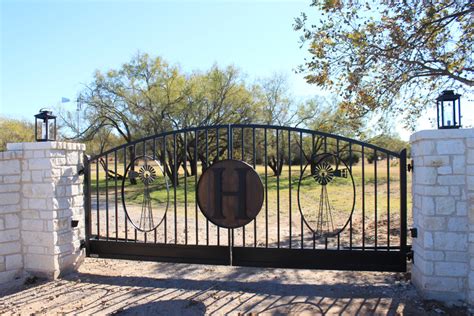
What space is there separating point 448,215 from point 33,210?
4.89 meters

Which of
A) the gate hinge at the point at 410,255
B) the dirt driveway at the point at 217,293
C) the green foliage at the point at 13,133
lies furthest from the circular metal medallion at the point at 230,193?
the green foliage at the point at 13,133

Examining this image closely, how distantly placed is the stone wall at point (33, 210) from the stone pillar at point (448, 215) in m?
4.37

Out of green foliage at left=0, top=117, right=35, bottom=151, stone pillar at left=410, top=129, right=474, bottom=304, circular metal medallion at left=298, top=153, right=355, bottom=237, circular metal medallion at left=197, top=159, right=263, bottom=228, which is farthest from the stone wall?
green foliage at left=0, top=117, right=35, bottom=151

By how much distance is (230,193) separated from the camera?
179 inches

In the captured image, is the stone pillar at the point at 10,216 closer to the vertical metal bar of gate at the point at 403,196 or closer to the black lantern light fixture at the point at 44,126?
the black lantern light fixture at the point at 44,126

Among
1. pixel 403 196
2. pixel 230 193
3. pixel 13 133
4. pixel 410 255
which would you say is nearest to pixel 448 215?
pixel 403 196

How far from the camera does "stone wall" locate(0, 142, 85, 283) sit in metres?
4.47

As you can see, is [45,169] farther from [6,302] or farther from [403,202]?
[403,202]

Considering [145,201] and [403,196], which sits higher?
[403,196]

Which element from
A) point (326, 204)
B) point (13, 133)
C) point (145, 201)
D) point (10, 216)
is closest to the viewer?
point (10, 216)

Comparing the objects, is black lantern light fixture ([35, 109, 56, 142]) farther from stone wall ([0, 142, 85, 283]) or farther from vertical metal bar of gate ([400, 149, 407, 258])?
vertical metal bar of gate ([400, 149, 407, 258])

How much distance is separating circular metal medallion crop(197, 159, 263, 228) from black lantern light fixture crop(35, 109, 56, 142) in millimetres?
2181

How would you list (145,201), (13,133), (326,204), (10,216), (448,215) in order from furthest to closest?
(13,133)
(326,204)
(145,201)
(10,216)
(448,215)

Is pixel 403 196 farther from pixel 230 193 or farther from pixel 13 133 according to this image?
pixel 13 133
